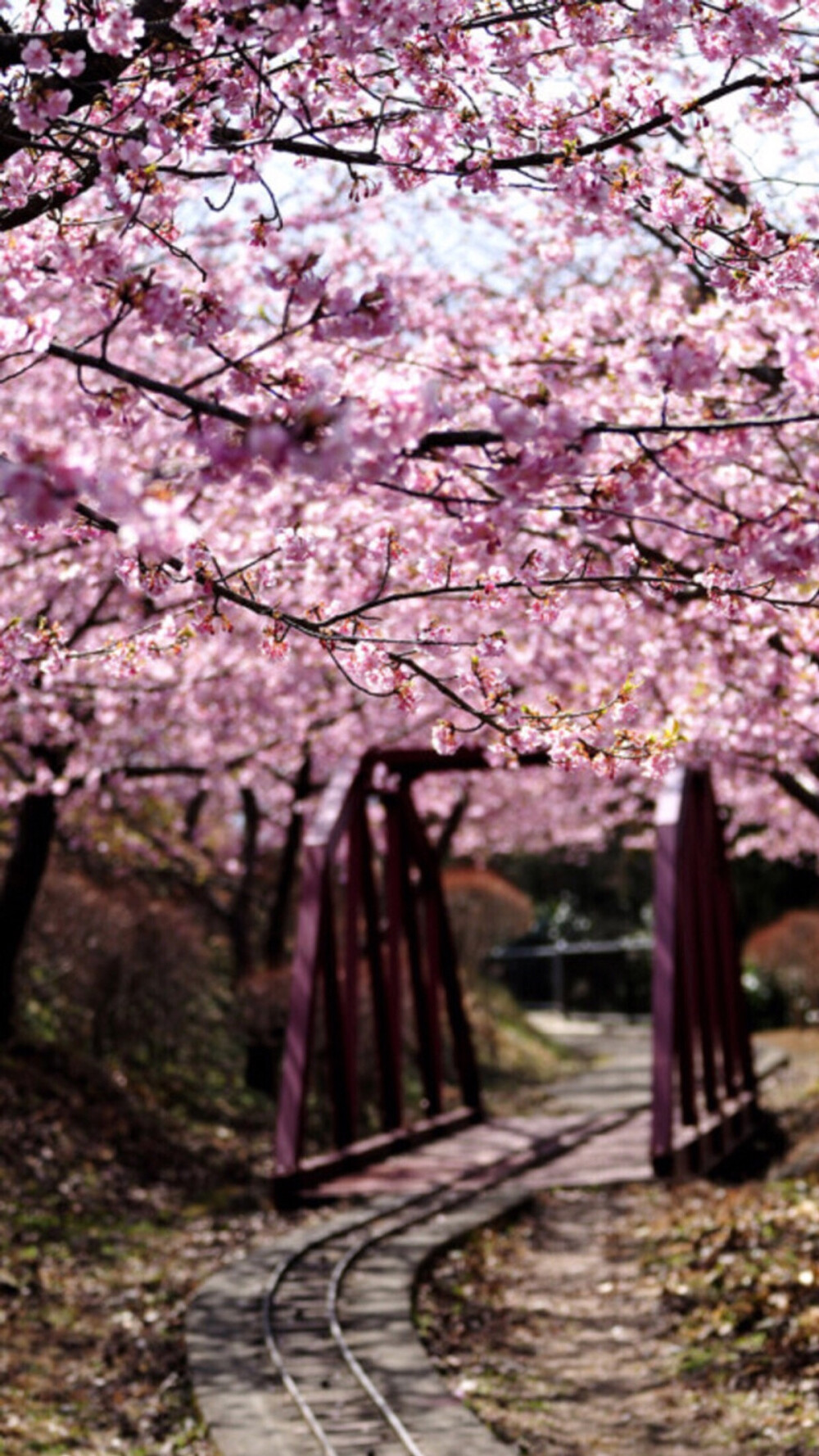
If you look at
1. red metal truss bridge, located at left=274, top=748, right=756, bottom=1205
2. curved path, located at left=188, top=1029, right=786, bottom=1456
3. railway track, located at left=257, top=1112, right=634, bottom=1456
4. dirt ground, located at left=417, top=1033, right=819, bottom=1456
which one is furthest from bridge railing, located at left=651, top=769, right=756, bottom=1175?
railway track, located at left=257, top=1112, right=634, bottom=1456

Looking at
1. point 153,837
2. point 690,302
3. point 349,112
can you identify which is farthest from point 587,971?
point 349,112

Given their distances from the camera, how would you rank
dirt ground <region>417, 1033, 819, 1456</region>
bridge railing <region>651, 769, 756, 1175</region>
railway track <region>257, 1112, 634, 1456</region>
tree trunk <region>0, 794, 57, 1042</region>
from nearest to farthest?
railway track <region>257, 1112, 634, 1456</region>
dirt ground <region>417, 1033, 819, 1456</region>
bridge railing <region>651, 769, 756, 1175</region>
tree trunk <region>0, 794, 57, 1042</region>

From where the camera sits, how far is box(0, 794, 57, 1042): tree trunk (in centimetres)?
1243

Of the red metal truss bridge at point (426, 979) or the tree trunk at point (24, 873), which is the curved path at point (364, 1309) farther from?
the tree trunk at point (24, 873)

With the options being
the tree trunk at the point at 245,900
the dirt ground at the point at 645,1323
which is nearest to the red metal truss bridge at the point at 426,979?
the dirt ground at the point at 645,1323

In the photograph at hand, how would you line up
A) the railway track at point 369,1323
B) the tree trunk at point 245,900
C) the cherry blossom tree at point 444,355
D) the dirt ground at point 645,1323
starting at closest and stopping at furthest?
the cherry blossom tree at point 444,355 → the railway track at point 369,1323 → the dirt ground at point 645,1323 → the tree trunk at point 245,900

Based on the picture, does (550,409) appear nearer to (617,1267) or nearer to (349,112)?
(349,112)

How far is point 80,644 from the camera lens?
11.5 m

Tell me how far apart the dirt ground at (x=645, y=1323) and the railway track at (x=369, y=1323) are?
257mm

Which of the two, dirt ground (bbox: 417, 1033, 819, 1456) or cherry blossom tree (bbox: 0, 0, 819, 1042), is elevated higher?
cherry blossom tree (bbox: 0, 0, 819, 1042)

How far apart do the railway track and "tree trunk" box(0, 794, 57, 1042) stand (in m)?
3.76

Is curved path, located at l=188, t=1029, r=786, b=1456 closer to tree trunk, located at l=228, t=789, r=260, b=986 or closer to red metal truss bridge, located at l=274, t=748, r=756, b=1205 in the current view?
red metal truss bridge, located at l=274, t=748, r=756, b=1205

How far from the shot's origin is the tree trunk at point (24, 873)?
1243 cm

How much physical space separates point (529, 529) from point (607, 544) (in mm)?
1709
